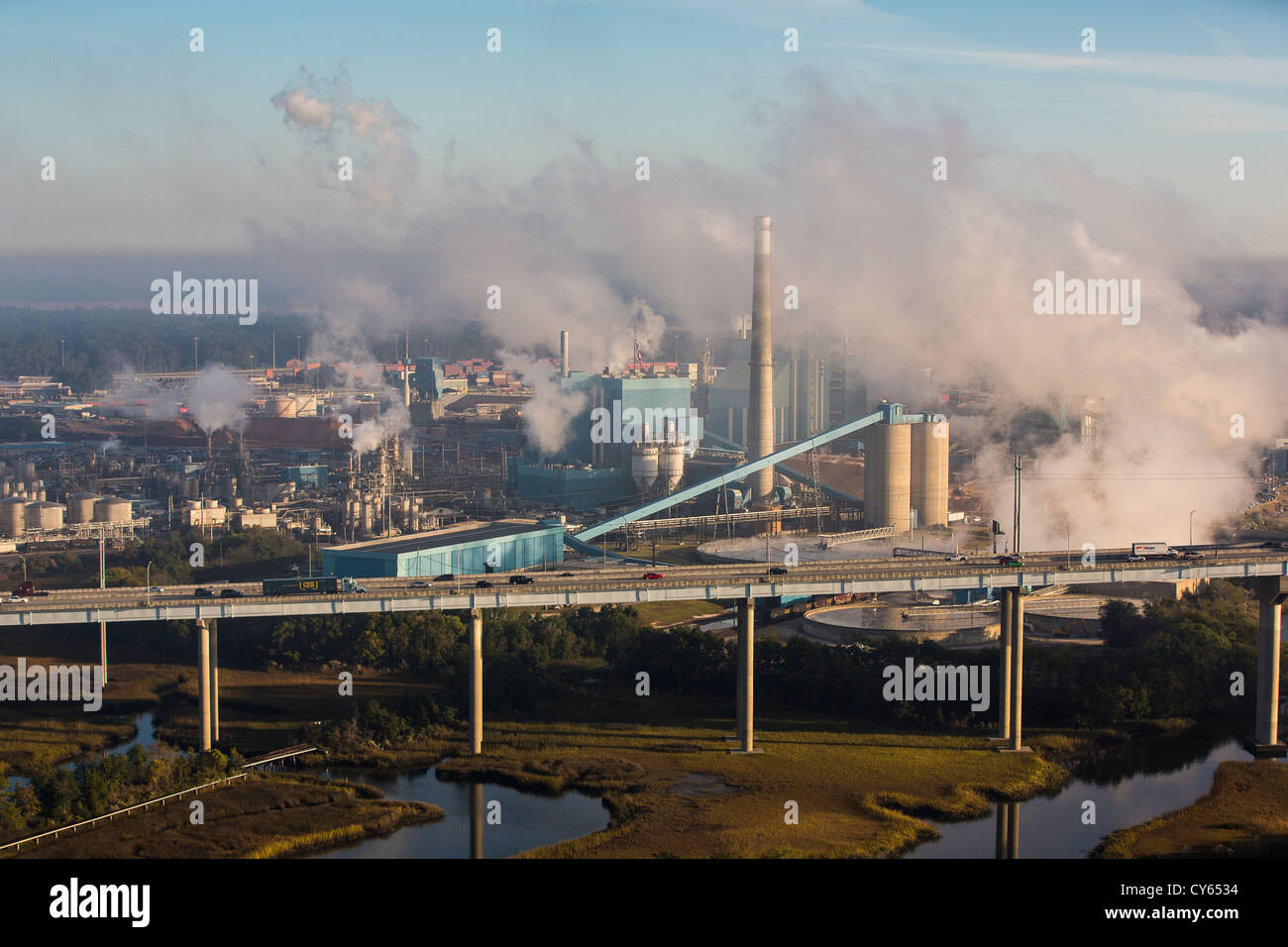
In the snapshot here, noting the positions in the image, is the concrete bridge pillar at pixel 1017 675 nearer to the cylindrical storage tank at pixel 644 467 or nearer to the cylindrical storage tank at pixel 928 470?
the cylindrical storage tank at pixel 928 470

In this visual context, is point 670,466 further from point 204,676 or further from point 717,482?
point 204,676

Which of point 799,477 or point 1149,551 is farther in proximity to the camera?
point 799,477

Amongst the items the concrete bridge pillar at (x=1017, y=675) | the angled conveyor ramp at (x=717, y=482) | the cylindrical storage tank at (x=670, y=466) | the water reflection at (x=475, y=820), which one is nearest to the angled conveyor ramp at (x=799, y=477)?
the angled conveyor ramp at (x=717, y=482)

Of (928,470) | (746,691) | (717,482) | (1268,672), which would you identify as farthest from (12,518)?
(1268,672)

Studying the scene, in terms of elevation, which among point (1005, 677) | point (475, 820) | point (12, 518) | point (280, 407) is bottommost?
point (475, 820)

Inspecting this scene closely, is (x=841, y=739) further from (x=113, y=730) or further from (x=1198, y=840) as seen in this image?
(x=113, y=730)

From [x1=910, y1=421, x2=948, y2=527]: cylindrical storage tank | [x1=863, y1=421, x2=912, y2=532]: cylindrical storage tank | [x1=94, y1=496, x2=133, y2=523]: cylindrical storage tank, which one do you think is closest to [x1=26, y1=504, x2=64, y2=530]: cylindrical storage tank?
[x1=94, y1=496, x2=133, y2=523]: cylindrical storage tank

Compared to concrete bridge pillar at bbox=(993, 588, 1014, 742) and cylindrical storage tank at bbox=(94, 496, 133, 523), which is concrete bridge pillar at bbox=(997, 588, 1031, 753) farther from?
cylindrical storage tank at bbox=(94, 496, 133, 523)
